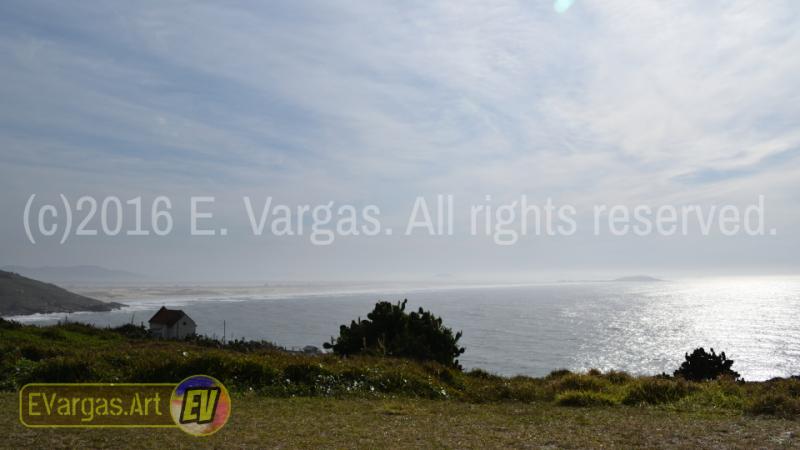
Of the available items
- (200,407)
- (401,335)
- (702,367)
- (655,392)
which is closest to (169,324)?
(401,335)

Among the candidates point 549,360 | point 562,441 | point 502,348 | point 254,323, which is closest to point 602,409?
point 562,441

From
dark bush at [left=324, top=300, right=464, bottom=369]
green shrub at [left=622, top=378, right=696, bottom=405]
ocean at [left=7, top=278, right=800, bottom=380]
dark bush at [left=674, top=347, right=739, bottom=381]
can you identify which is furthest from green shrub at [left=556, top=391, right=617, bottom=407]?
ocean at [left=7, top=278, right=800, bottom=380]

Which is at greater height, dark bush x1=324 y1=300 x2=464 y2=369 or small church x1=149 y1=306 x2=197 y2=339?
dark bush x1=324 y1=300 x2=464 y2=369

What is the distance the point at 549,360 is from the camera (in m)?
88.9

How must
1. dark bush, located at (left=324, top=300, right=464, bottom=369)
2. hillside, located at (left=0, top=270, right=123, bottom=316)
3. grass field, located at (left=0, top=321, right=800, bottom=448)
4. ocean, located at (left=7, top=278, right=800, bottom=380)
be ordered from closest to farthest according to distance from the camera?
grass field, located at (left=0, top=321, right=800, bottom=448) → dark bush, located at (left=324, top=300, right=464, bottom=369) → ocean, located at (left=7, top=278, right=800, bottom=380) → hillside, located at (left=0, top=270, right=123, bottom=316)

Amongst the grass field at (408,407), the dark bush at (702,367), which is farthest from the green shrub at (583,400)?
the dark bush at (702,367)

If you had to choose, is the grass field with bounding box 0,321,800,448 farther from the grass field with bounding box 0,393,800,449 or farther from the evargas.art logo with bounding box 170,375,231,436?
the evargas.art logo with bounding box 170,375,231,436

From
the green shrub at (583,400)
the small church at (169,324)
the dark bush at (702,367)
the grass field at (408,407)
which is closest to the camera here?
the grass field at (408,407)

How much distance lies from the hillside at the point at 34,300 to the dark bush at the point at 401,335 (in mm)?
130547

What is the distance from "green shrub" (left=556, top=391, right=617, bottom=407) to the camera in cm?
1569

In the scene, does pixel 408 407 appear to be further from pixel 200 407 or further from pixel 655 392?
pixel 655 392

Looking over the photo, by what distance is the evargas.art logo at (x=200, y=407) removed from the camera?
10984 millimetres

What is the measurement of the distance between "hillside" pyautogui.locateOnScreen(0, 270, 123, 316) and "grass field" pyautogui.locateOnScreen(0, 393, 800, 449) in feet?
478

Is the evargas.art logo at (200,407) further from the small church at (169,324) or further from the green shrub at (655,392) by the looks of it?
the small church at (169,324)
